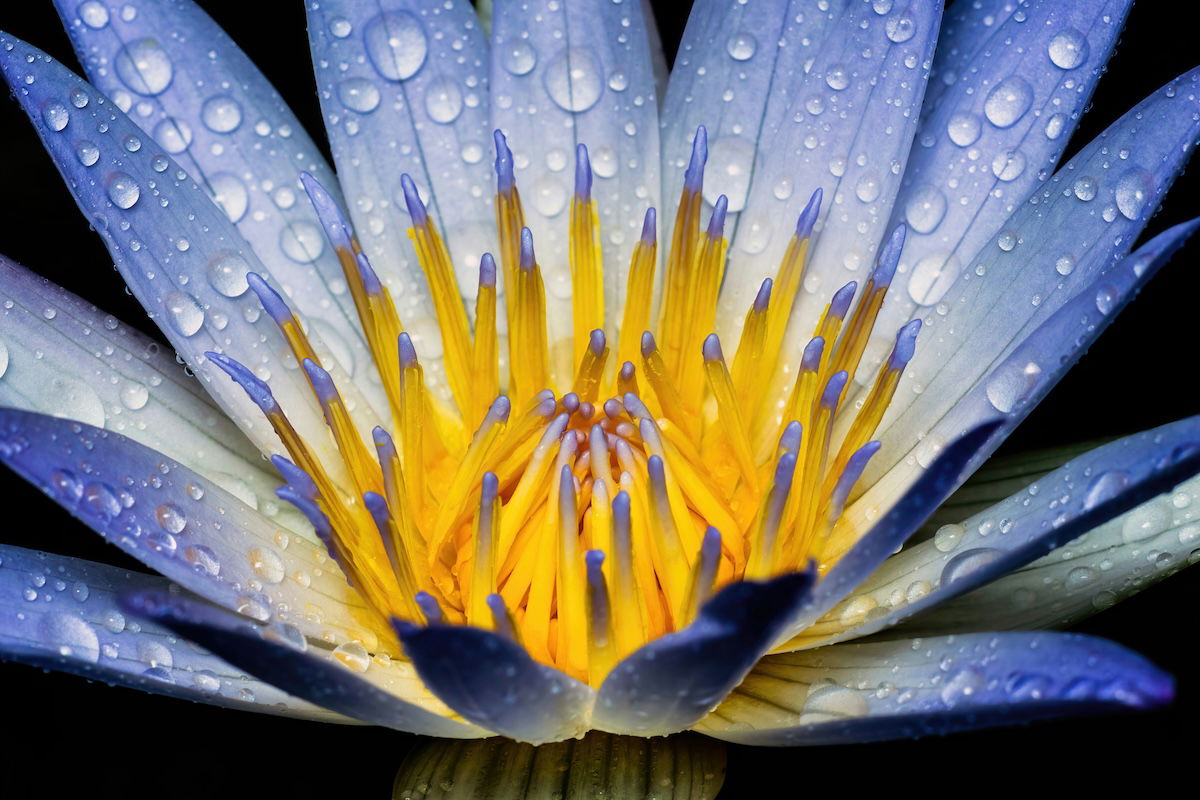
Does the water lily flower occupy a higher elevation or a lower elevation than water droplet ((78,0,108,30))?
lower

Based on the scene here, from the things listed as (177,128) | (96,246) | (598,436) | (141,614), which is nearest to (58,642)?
(141,614)

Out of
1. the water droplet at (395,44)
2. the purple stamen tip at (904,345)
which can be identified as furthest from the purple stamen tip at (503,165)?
the purple stamen tip at (904,345)


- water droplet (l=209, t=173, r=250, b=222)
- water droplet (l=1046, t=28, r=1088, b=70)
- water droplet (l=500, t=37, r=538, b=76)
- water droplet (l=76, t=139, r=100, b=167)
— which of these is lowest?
water droplet (l=76, t=139, r=100, b=167)

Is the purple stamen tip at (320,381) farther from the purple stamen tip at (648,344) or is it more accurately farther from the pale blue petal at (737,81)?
the pale blue petal at (737,81)

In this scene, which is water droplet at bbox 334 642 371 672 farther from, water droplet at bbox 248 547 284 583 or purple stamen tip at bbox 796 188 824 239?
purple stamen tip at bbox 796 188 824 239

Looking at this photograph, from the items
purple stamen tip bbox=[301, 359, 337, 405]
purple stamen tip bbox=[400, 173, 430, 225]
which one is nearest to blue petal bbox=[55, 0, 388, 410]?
purple stamen tip bbox=[400, 173, 430, 225]
